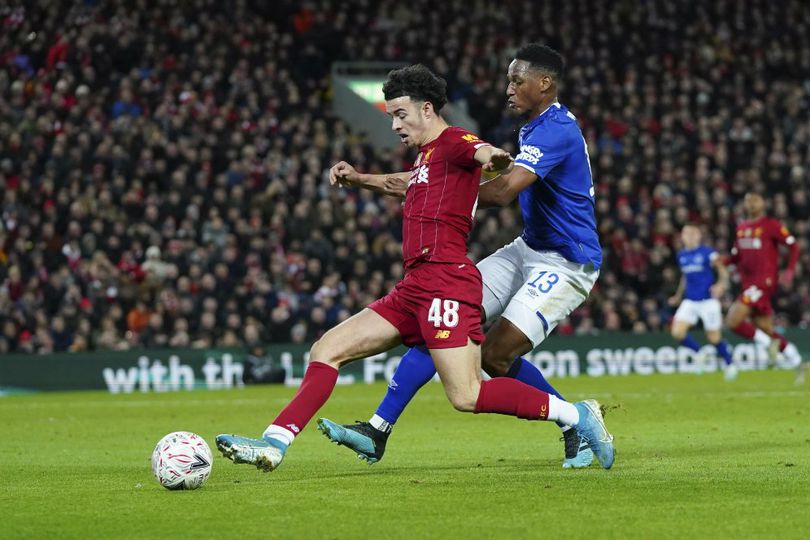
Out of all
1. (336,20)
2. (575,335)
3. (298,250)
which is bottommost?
(575,335)

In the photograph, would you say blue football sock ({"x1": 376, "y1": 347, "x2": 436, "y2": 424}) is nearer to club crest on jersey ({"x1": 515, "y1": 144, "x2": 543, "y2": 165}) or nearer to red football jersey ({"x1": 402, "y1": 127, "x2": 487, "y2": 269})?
red football jersey ({"x1": 402, "y1": 127, "x2": 487, "y2": 269})

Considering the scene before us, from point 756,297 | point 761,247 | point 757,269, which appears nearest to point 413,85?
point 756,297

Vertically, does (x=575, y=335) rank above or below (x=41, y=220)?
below

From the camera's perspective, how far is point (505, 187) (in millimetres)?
7996

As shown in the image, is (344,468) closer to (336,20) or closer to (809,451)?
(809,451)

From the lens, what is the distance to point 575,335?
76.7 ft

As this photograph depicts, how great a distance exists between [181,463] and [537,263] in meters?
2.64

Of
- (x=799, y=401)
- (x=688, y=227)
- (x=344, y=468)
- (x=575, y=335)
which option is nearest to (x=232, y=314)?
(x=575, y=335)

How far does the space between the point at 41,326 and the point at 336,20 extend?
468 inches

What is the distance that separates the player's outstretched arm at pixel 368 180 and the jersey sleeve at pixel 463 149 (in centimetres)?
60

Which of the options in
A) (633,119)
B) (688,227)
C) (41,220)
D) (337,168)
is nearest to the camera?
(337,168)

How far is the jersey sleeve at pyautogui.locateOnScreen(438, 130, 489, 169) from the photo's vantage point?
773 cm

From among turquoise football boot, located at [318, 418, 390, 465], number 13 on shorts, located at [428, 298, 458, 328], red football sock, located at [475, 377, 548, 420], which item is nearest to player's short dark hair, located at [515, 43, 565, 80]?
number 13 on shorts, located at [428, 298, 458, 328]

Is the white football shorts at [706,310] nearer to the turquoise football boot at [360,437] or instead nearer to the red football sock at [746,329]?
the red football sock at [746,329]
